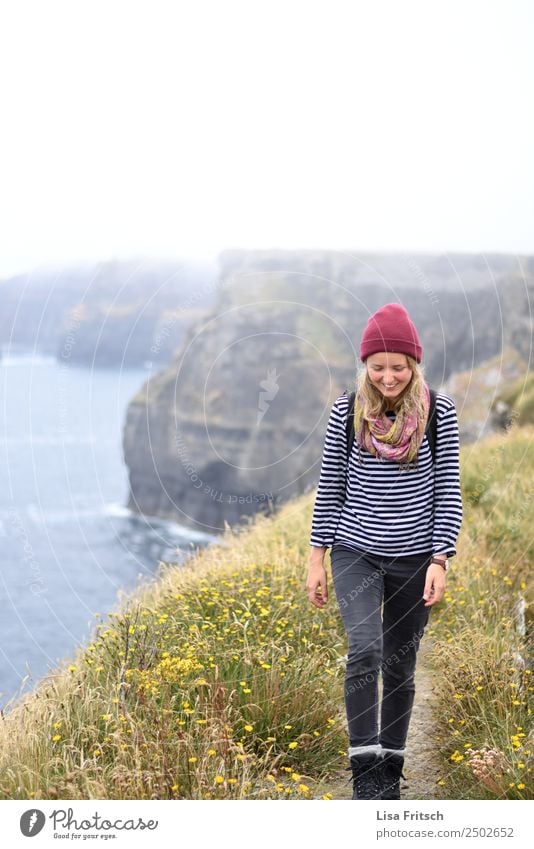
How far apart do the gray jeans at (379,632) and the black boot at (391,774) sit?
0.05 m

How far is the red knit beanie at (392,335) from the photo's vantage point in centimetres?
387

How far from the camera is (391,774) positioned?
4102mm

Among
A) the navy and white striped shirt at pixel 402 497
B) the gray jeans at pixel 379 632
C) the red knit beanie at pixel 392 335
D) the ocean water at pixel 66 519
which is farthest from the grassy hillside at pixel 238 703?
the ocean water at pixel 66 519

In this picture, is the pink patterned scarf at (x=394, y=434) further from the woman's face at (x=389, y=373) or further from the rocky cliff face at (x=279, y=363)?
the rocky cliff face at (x=279, y=363)

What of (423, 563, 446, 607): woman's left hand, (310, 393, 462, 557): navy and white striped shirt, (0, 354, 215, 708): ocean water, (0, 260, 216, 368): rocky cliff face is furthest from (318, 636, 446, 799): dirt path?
(0, 354, 215, 708): ocean water

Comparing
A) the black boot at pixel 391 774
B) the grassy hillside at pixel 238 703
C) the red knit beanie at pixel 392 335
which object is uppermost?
the red knit beanie at pixel 392 335

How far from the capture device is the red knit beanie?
387 centimetres

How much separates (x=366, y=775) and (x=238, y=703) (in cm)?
90

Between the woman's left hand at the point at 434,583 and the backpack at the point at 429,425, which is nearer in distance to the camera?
the woman's left hand at the point at 434,583

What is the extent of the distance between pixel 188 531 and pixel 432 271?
102 feet

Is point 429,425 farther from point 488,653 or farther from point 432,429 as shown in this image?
point 488,653

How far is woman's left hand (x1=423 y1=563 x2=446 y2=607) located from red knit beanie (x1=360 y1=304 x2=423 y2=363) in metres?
0.87

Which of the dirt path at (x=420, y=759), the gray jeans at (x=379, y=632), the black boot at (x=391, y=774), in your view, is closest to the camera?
the gray jeans at (x=379, y=632)
